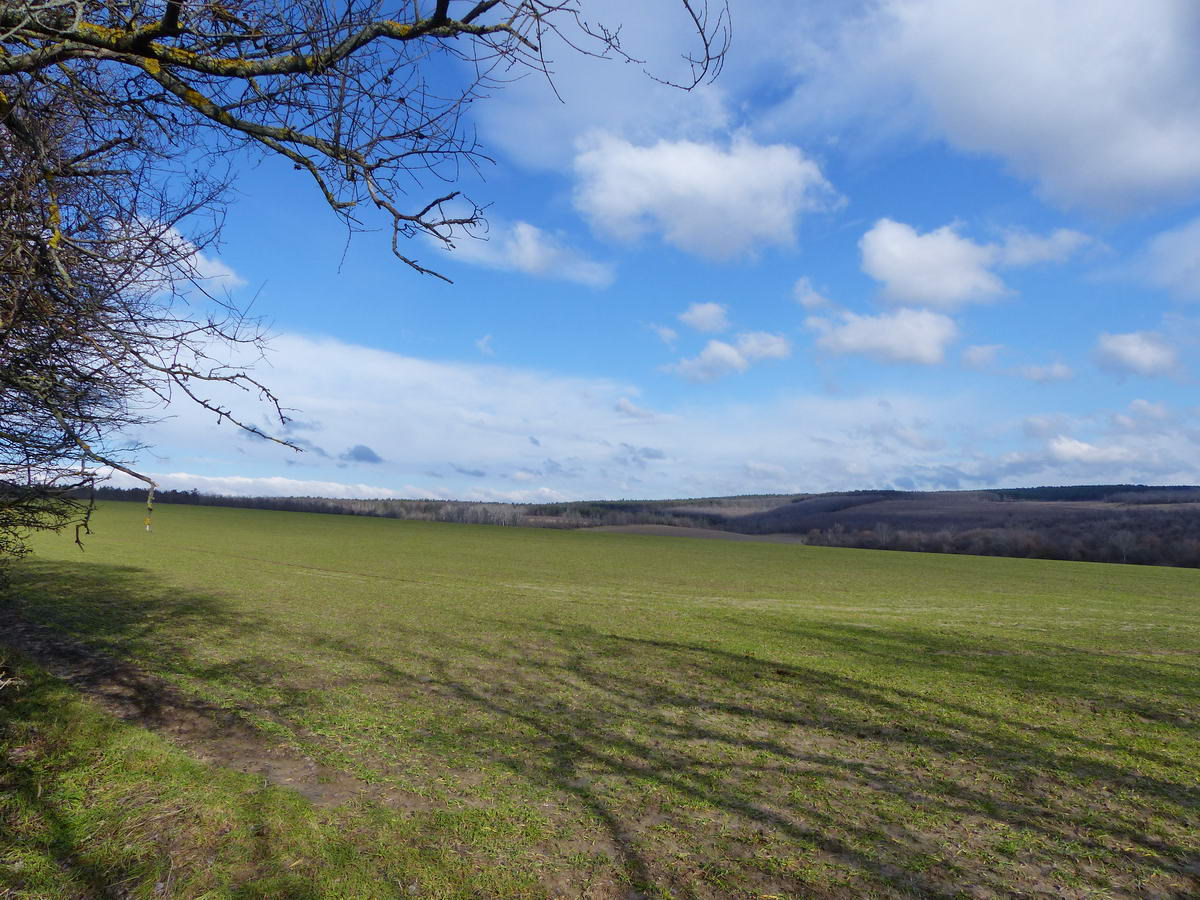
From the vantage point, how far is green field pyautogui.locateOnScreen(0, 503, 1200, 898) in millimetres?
3648

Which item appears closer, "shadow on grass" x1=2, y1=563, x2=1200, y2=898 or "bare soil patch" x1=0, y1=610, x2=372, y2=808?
"shadow on grass" x1=2, y1=563, x2=1200, y2=898

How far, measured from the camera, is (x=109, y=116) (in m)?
4.72

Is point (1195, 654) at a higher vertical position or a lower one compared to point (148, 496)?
lower

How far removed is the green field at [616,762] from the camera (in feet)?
12.0

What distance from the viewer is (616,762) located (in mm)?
5156

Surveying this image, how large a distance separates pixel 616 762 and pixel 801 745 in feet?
5.41

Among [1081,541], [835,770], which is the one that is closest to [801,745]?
[835,770]

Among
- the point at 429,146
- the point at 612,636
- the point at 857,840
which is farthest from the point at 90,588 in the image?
the point at 857,840

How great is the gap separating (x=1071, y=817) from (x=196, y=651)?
8.86m

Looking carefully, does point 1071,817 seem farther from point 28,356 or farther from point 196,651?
point 196,651

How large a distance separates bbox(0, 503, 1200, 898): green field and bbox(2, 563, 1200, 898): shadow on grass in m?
0.03

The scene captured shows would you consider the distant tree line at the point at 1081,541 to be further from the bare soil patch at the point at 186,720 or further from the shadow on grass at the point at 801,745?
the bare soil patch at the point at 186,720

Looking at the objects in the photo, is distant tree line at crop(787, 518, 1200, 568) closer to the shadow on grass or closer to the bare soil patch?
Result: the shadow on grass

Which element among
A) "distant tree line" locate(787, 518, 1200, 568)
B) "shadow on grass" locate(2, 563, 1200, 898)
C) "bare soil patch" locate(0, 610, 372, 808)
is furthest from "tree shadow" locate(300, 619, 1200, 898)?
"distant tree line" locate(787, 518, 1200, 568)
